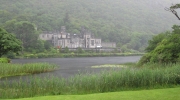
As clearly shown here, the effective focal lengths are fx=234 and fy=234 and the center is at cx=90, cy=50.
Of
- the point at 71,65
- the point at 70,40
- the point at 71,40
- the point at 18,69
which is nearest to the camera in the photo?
the point at 18,69

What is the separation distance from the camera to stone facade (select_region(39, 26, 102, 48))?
298ft

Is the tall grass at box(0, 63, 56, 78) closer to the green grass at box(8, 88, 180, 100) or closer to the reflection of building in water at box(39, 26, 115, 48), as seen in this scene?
the green grass at box(8, 88, 180, 100)

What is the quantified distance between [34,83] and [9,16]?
91.3 metres

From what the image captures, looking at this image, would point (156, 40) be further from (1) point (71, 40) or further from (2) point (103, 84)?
(1) point (71, 40)

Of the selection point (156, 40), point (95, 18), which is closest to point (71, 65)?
point (156, 40)

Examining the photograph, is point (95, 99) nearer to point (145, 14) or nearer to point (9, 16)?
point (9, 16)

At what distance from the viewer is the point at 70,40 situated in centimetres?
9319

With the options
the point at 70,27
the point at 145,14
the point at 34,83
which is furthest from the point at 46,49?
the point at 145,14

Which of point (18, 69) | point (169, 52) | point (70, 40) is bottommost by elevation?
point (18, 69)

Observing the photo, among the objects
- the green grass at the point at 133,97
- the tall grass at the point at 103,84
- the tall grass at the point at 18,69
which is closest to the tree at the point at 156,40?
the tall grass at the point at 18,69

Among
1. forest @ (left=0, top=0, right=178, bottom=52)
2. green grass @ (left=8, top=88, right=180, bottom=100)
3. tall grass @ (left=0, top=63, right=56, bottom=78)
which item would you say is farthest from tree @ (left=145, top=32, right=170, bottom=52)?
forest @ (left=0, top=0, right=178, bottom=52)

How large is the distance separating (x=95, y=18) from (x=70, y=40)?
5369cm

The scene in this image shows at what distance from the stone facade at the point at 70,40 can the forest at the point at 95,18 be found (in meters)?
5.80

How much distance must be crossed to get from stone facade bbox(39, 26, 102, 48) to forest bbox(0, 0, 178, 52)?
5.80 m
